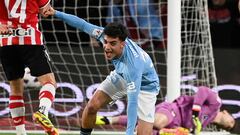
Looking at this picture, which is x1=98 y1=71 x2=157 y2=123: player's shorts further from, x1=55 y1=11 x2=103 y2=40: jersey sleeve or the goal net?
the goal net

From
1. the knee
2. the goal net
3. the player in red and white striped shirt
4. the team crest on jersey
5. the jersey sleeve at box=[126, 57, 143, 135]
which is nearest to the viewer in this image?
the jersey sleeve at box=[126, 57, 143, 135]

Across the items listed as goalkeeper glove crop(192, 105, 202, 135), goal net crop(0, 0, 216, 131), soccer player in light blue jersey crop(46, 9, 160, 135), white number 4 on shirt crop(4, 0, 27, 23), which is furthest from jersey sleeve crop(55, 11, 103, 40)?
goal net crop(0, 0, 216, 131)

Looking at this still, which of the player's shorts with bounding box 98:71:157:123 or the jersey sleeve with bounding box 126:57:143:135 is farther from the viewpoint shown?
the player's shorts with bounding box 98:71:157:123

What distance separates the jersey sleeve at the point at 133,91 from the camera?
612 centimetres

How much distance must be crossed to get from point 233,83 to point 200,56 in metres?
0.52

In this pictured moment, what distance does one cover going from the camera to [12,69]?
678cm

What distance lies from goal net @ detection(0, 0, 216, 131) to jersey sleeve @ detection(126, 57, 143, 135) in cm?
292

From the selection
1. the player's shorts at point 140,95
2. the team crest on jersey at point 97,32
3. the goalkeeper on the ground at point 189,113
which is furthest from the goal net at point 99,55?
the team crest on jersey at point 97,32

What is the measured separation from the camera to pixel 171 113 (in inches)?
320

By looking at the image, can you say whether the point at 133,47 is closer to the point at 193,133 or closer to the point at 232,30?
the point at 193,133

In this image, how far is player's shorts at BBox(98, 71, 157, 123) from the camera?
685 centimetres

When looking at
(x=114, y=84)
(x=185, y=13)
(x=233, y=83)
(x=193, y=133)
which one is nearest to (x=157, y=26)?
(x=185, y=13)

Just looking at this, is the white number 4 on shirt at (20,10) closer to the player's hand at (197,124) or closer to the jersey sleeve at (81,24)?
the jersey sleeve at (81,24)

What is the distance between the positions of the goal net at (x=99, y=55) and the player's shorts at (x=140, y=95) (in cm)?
225
